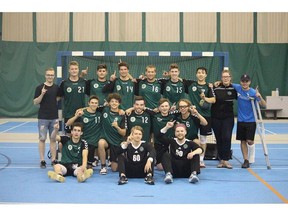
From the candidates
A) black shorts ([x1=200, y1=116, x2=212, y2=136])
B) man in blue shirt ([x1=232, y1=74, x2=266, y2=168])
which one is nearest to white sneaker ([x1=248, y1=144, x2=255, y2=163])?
man in blue shirt ([x1=232, y1=74, x2=266, y2=168])

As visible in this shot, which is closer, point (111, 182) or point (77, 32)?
point (111, 182)

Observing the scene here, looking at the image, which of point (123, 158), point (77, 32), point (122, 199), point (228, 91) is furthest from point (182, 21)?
point (122, 199)

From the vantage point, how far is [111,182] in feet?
22.2

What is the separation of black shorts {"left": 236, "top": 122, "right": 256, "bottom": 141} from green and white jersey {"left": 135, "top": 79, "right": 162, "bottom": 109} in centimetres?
173

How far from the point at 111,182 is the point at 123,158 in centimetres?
45

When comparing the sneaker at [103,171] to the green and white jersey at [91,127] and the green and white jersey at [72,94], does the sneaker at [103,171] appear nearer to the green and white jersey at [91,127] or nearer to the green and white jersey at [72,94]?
the green and white jersey at [91,127]

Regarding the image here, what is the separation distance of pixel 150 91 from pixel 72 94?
1551mm

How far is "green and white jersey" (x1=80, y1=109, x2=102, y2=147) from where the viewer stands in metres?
7.71

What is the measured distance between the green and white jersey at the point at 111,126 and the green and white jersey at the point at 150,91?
76cm

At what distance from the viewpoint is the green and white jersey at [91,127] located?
25.3 ft

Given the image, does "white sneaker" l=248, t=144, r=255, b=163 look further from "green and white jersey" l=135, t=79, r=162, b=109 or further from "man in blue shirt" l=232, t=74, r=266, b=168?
"green and white jersey" l=135, t=79, r=162, b=109

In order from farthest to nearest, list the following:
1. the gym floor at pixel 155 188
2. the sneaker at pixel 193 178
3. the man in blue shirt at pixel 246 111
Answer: the man in blue shirt at pixel 246 111 < the sneaker at pixel 193 178 < the gym floor at pixel 155 188

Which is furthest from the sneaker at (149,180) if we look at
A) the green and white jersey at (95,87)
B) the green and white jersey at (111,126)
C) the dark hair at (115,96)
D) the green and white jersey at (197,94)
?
the green and white jersey at (95,87)

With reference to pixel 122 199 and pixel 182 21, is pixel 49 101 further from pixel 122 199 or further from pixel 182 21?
pixel 182 21
